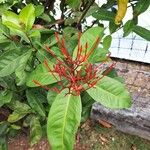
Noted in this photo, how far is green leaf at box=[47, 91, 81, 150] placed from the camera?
108 centimetres

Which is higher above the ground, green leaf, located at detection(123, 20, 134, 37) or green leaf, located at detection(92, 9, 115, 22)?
green leaf, located at detection(92, 9, 115, 22)

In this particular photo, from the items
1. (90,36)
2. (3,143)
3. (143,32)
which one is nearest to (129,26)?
(143,32)

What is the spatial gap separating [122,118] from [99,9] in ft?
4.01

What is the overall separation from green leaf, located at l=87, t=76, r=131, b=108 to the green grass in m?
1.53

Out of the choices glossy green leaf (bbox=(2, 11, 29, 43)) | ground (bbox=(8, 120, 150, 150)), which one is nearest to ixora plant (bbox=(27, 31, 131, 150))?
glossy green leaf (bbox=(2, 11, 29, 43))

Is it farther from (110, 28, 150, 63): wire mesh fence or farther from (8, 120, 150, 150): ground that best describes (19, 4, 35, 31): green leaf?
(110, 28, 150, 63): wire mesh fence

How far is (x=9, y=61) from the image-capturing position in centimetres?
127

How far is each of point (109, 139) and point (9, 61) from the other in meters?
1.61

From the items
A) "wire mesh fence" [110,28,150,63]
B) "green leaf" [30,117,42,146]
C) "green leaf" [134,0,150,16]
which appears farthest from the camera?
"wire mesh fence" [110,28,150,63]

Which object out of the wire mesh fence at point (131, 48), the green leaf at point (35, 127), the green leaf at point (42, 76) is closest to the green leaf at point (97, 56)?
the green leaf at point (42, 76)

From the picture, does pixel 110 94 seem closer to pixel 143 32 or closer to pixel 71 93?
pixel 71 93

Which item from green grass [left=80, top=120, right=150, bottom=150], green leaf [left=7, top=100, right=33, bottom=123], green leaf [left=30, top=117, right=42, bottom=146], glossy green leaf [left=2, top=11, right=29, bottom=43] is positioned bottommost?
green grass [left=80, top=120, right=150, bottom=150]

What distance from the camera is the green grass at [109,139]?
8.68 ft

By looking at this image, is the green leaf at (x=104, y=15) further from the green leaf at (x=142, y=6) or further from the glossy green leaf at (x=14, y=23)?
the glossy green leaf at (x=14, y=23)
